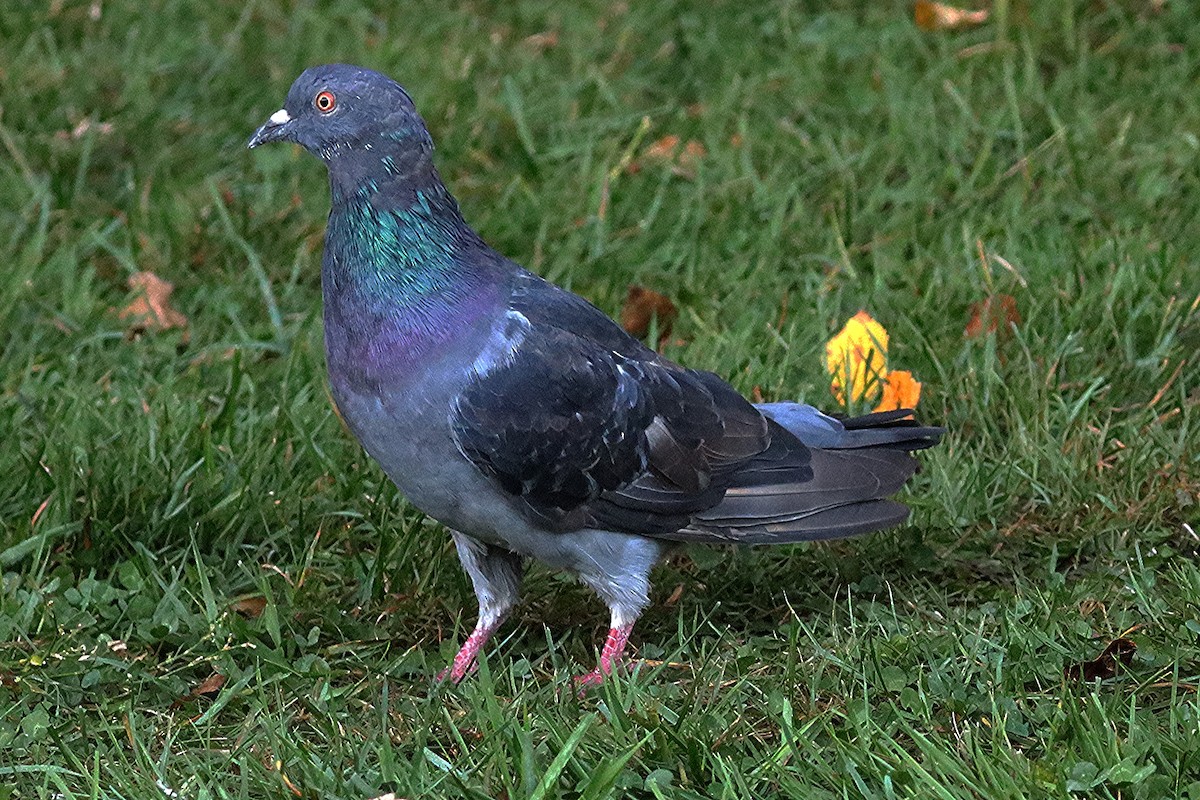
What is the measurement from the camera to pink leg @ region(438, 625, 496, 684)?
3576 millimetres

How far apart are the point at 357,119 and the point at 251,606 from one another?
117 cm

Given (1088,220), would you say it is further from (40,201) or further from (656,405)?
(40,201)

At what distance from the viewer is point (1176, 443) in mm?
4199

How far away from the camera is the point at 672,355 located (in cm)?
479

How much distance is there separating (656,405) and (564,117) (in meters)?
2.56

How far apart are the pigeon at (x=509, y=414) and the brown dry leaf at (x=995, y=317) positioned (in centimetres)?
94

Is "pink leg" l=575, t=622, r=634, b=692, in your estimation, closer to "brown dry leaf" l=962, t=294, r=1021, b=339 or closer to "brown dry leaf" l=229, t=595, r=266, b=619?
"brown dry leaf" l=229, t=595, r=266, b=619

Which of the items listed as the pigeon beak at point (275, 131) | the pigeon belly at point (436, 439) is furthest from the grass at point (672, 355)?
the pigeon beak at point (275, 131)

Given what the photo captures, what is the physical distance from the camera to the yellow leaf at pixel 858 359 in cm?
445

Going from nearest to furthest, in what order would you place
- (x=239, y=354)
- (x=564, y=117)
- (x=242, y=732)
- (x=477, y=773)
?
(x=477, y=773)
(x=242, y=732)
(x=239, y=354)
(x=564, y=117)

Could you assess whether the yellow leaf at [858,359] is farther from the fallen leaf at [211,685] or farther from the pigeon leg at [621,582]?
the fallen leaf at [211,685]

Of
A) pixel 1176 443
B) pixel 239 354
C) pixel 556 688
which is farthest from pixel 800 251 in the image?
pixel 556 688

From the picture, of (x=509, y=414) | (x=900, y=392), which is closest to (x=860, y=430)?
(x=900, y=392)

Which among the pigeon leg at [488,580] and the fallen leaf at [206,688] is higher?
the fallen leaf at [206,688]
